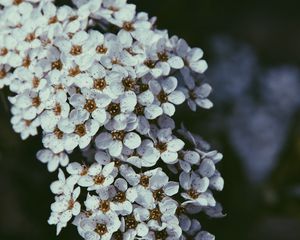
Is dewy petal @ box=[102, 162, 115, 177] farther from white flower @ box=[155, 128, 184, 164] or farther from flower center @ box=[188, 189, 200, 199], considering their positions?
flower center @ box=[188, 189, 200, 199]

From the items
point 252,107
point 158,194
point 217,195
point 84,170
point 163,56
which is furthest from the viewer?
point 252,107

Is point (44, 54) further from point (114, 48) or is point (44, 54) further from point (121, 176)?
point (121, 176)

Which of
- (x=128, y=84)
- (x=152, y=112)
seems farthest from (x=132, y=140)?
(x=128, y=84)

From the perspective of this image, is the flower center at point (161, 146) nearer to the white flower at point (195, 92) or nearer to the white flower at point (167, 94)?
the white flower at point (167, 94)

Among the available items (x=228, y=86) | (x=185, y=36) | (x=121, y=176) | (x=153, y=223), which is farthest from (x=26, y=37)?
(x=228, y=86)

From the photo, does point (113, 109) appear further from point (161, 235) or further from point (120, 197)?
point (161, 235)

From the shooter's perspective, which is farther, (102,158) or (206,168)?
(206,168)

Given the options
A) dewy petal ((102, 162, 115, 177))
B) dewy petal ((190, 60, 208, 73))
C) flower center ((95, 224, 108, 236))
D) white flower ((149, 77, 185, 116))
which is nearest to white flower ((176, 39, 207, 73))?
dewy petal ((190, 60, 208, 73))
